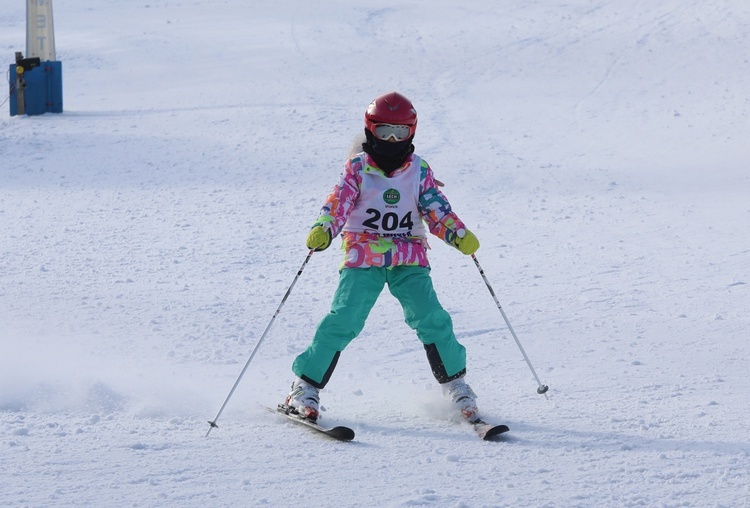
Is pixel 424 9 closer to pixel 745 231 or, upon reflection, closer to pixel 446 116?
pixel 446 116

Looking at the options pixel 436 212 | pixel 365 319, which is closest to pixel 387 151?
pixel 436 212

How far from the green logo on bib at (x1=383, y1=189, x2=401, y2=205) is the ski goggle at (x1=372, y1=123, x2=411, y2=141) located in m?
0.22

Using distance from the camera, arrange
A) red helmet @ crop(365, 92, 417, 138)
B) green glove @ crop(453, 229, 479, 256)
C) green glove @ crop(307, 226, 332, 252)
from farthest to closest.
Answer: green glove @ crop(453, 229, 479, 256) < red helmet @ crop(365, 92, 417, 138) < green glove @ crop(307, 226, 332, 252)

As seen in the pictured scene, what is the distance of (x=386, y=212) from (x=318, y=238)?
0.35 meters

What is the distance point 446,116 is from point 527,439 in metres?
9.11

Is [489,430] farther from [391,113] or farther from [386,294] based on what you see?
[386,294]

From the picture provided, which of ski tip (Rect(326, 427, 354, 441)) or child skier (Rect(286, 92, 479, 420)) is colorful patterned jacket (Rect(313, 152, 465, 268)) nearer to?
child skier (Rect(286, 92, 479, 420))

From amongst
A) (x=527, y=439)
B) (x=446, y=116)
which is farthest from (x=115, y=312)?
(x=446, y=116)

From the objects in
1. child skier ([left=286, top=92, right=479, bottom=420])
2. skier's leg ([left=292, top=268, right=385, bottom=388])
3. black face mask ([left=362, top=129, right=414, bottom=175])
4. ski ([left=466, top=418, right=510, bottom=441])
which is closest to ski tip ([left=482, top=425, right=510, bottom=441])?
ski ([left=466, top=418, right=510, bottom=441])

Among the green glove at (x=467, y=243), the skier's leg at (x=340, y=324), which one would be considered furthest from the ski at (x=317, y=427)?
the green glove at (x=467, y=243)

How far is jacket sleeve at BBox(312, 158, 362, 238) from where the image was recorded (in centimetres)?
425

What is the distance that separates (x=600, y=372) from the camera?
507 cm

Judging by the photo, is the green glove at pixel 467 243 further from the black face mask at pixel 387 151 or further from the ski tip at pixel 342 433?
the ski tip at pixel 342 433

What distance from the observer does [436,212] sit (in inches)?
173
